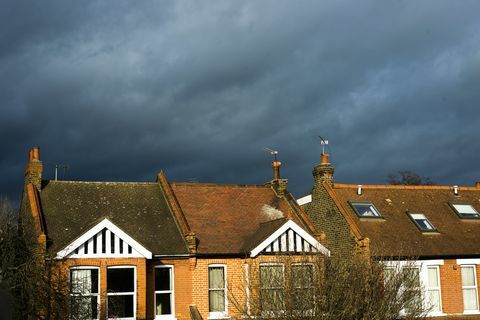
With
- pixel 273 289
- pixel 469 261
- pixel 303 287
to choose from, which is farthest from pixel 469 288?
pixel 273 289

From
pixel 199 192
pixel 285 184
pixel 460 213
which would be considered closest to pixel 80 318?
pixel 199 192

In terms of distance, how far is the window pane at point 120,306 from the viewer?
27.2 meters

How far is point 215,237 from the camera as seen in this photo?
30.7 meters

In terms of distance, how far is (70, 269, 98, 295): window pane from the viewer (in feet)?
87.0

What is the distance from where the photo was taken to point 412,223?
33500mm

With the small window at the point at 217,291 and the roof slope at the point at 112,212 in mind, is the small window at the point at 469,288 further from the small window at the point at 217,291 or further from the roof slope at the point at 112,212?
the roof slope at the point at 112,212

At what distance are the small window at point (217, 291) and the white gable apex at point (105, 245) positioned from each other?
3429mm

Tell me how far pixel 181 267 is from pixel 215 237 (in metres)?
2.36

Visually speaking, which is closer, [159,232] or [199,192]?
[159,232]

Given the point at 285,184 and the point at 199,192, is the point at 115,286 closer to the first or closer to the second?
the point at 199,192

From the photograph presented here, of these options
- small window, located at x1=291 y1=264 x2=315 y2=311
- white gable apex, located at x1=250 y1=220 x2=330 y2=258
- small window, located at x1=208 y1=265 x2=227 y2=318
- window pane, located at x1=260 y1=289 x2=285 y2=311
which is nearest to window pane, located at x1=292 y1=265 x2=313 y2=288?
small window, located at x1=291 y1=264 x2=315 y2=311

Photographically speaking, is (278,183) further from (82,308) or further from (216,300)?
(82,308)

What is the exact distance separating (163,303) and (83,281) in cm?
407

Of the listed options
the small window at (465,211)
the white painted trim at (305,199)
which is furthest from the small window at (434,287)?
the white painted trim at (305,199)
